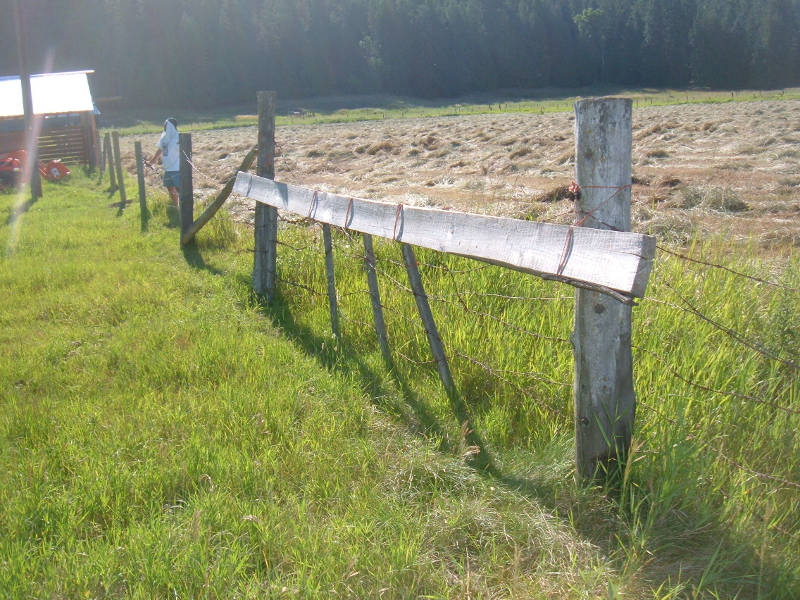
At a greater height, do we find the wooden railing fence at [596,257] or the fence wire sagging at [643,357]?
the wooden railing fence at [596,257]

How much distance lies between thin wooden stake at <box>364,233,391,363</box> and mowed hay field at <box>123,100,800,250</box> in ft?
4.18

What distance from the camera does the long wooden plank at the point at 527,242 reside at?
2.55 m

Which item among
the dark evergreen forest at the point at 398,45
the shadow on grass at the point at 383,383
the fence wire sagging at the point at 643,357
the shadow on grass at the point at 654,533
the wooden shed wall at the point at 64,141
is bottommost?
the shadow on grass at the point at 654,533

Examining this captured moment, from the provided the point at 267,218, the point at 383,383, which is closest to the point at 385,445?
the point at 383,383

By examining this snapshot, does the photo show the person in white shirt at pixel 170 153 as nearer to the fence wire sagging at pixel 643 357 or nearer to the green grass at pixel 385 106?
the fence wire sagging at pixel 643 357

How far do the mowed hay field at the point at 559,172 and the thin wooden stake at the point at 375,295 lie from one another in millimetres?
1275

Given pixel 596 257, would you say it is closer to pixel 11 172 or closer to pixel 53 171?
pixel 11 172

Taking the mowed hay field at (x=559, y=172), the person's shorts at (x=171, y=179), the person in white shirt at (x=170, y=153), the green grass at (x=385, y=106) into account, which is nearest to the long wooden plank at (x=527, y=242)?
the mowed hay field at (x=559, y=172)

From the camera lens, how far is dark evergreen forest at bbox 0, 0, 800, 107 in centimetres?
7638

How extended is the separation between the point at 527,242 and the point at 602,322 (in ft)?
1.53

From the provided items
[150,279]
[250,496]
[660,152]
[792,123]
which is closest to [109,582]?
[250,496]

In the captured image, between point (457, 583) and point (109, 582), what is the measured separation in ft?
4.20

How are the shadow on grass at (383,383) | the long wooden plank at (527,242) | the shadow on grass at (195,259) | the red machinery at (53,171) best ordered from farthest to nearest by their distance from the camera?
the red machinery at (53,171) → the shadow on grass at (195,259) → the shadow on grass at (383,383) → the long wooden plank at (527,242)

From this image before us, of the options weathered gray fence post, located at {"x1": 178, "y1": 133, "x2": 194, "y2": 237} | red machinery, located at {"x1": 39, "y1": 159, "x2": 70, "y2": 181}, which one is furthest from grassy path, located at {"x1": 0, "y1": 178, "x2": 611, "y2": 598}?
red machinery, located at {"x1": 39, "y1": 159, "x2": 70, "y2": 181}
